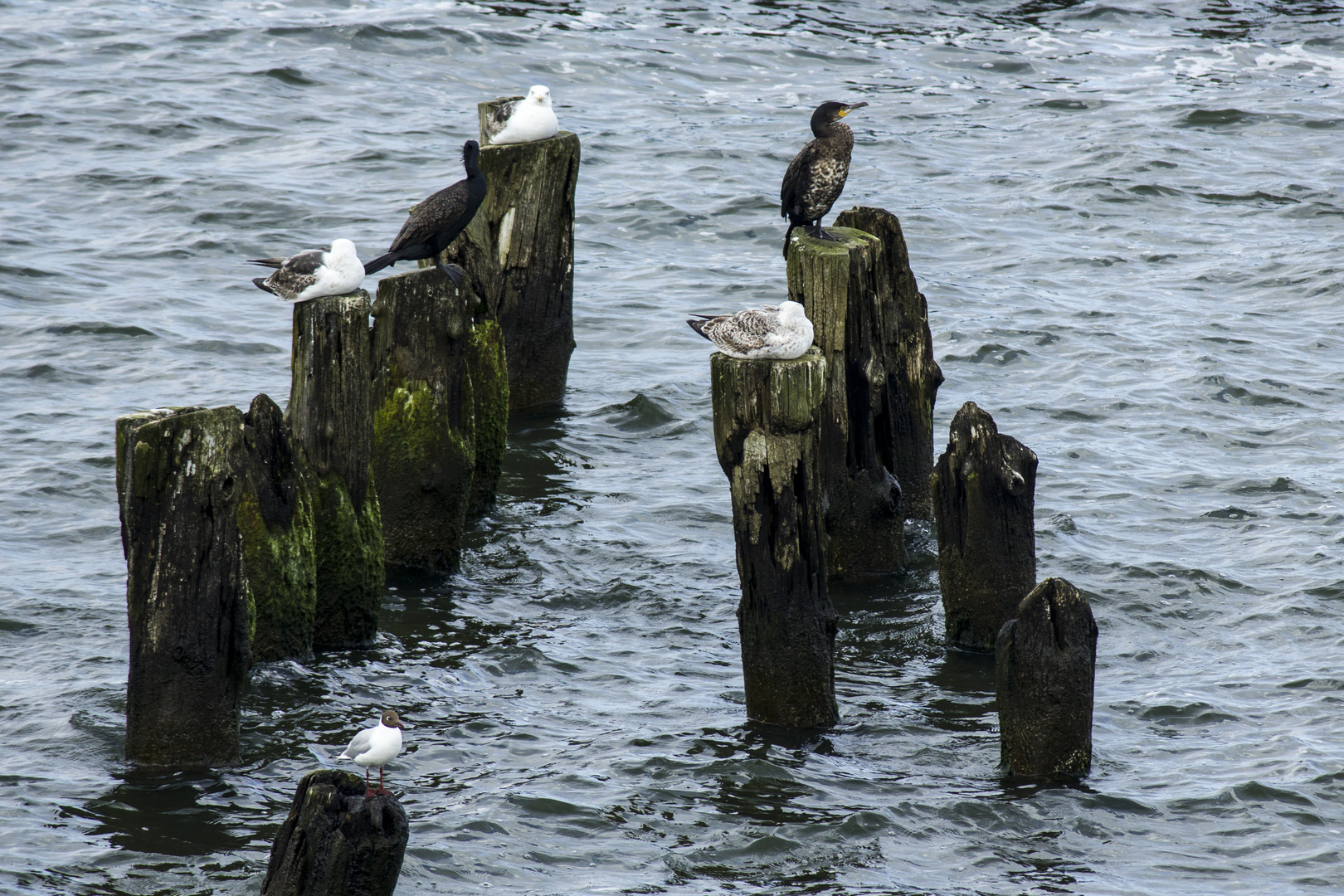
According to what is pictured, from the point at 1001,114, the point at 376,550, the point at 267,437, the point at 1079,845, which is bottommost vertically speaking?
the point at 1079,845

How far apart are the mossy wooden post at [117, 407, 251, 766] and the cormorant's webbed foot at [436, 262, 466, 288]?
243 centimetres

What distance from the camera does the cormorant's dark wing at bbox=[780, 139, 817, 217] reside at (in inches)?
368

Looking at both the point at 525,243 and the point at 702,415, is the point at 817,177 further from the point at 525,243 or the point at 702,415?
the point at 702,415

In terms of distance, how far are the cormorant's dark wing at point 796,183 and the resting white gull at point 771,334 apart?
2620 millimetres

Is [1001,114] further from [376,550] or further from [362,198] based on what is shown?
[376,550]

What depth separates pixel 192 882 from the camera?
581 centimetres

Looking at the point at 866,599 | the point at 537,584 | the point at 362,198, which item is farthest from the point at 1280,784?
the point at 362,198

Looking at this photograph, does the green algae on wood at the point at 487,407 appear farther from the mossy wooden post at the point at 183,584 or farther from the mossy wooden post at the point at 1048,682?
the mossy wooden post at the point at 1048,682

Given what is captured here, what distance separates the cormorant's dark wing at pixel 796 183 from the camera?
9.35 meters

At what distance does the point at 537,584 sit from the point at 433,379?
4.61ft

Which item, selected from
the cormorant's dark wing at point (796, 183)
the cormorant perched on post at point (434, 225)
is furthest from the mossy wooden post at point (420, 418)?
the cormorant's dark wing at point (796, 183)

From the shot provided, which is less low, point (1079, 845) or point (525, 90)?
point (525, 90)

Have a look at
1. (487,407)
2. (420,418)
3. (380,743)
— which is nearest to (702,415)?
(487,407)

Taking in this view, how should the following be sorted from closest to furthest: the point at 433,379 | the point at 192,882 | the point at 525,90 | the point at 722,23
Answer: the point at 192,882 < the point at 433,379 < the point at 525,90 < the point at 722,23
